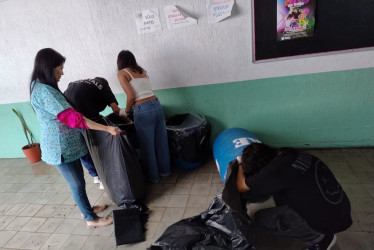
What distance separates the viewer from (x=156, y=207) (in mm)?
2150

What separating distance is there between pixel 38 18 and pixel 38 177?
195cm

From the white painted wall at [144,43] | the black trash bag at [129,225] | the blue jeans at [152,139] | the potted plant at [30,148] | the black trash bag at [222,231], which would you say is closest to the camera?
the black trash bag at [222,231]

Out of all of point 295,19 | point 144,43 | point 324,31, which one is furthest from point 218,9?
point 324,31

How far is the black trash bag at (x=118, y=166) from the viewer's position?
1.93 m

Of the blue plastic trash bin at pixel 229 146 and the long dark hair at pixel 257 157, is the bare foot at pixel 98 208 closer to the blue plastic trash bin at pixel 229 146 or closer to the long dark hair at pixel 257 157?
the blue plastic trash bin at pixel 229 146

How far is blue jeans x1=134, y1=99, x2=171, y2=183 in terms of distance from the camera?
2.21 metres

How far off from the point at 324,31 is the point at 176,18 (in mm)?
1404

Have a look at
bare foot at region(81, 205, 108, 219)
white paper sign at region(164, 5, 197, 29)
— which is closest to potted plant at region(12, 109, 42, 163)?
bare foot at region(81, 205, 108, 219)

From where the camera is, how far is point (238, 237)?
1451mm

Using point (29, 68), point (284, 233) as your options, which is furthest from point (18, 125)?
point (284, 233)

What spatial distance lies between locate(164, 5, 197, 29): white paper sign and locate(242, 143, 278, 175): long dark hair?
62.4 inches

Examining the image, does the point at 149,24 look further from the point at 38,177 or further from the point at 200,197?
the point at 38,177

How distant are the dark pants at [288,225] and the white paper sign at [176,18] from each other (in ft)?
6.16

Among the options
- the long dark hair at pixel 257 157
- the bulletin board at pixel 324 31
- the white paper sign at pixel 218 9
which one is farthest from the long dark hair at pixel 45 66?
the bulletin board at pixel 324 31
